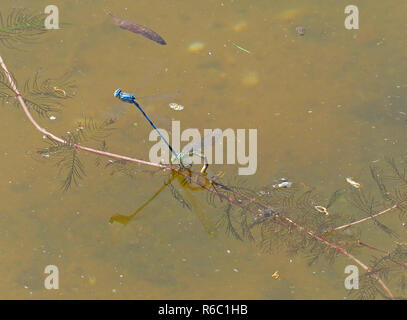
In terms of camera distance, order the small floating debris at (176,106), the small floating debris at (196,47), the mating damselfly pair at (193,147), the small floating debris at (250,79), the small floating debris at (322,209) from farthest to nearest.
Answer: the small floating debris at (196,47) → the small floating debris at (250,79) → the small floating debris at (176,106) → the mating damselfly pair at (193,147) → the small floating debris at (322,209)

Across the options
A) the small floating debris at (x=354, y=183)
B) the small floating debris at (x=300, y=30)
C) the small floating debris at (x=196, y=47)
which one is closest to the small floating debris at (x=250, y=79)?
the small floating debris at (x=196, y=47)

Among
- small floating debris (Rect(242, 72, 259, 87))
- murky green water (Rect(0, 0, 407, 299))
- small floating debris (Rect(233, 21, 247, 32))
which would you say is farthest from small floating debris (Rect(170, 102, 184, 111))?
small floating debris (Rect(233, 21, 247, 32))

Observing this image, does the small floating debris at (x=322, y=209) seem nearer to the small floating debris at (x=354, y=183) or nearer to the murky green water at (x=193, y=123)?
the murky green water at (x=193, y=123)

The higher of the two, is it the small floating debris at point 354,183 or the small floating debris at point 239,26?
the small floating debris at point 239,26

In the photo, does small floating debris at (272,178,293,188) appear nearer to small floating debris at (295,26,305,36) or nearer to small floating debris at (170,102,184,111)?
small floating debris at (170,102,184,111)
